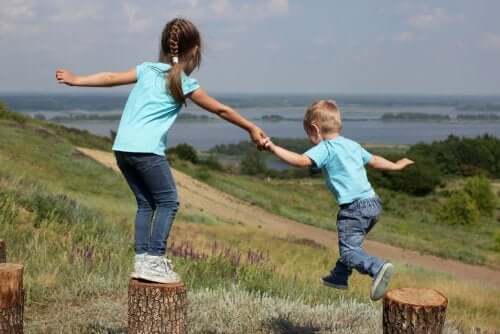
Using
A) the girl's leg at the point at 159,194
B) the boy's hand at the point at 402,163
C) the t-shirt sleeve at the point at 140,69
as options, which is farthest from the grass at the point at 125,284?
the t-shirt sleeve at the point at 140,69

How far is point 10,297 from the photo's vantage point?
4363 millimetres

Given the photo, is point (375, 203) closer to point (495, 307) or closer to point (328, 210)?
point (495, 307)

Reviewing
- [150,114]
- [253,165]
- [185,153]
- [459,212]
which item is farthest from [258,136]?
[253,165]

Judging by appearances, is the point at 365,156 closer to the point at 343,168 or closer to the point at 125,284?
the point at 343,168

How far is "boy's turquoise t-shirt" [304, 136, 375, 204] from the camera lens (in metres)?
5.04

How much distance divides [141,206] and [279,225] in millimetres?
22278

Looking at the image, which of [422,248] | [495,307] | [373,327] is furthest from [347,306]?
[422,248]

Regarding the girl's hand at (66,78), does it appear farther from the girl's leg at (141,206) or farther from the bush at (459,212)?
the bush at (459,212)

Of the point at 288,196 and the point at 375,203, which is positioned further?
the point at 288,196

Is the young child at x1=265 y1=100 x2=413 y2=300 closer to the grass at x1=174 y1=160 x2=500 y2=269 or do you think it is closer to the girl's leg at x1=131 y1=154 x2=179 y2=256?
the girl's leg at x1=131 y1=154 x2=179 y2=256

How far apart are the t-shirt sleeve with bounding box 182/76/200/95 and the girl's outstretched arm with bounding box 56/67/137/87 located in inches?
15.9

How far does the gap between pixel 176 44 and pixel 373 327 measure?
333 centimetres

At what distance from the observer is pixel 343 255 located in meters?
5.07

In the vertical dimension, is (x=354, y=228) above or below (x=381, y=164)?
below
